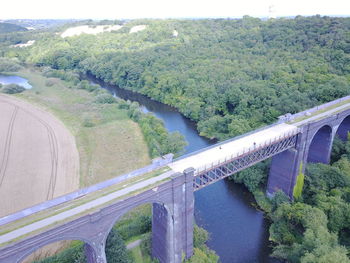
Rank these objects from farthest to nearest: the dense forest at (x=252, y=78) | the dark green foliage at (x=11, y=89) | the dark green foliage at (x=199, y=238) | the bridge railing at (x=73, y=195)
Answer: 1. the dark green foliage at (x=11, y=89)
2. the dense forest at (x=252, y=78)
3. the dark green foliage at (x=199, y=238)
4. the bridge railing at (x=73, y=195)

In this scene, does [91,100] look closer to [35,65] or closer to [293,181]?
Result: [293,181]

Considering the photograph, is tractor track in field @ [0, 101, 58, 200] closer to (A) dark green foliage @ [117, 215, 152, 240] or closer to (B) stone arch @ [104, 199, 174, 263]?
(A) dark green foliage @ [117, 215, 152, 240]

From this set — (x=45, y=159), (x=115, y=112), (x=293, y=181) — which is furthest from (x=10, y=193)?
(x=293, y=181)

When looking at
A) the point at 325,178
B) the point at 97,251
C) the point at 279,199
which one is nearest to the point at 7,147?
the point at 97,251

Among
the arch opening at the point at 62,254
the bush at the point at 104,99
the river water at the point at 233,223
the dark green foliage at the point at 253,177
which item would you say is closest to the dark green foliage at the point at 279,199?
the river water at the point at 233,223

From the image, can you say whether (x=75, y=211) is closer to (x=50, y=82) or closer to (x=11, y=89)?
(x=11, y=89)

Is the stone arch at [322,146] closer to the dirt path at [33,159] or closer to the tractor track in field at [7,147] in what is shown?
the dirt path at [33,159]
